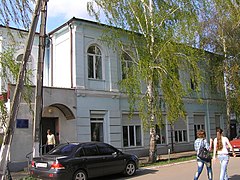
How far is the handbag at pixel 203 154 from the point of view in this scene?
973 centimetres

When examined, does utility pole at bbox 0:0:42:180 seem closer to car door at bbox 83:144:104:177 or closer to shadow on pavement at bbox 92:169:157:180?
car door at bbox 83:144:104:177

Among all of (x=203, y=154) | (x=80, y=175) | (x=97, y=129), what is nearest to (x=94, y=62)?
(x=97, y=129)

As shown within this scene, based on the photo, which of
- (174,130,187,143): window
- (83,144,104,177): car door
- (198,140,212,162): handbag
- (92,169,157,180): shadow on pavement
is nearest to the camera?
(198,140,212,162): handbag

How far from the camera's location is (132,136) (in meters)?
21.7

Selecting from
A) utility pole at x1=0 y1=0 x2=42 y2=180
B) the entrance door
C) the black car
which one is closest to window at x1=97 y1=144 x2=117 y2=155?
the black car

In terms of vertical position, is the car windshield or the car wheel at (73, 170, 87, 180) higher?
the car windshield

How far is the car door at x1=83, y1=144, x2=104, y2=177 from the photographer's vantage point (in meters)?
11.4

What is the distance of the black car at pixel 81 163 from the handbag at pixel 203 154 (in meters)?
3.75

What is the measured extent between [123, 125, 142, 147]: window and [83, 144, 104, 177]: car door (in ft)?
30.3

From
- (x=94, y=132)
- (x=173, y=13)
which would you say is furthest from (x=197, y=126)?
(x=173, y=13)

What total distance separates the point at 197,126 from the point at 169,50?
41.5 feet

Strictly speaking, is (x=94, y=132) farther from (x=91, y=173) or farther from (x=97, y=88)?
(x=91, y=173)

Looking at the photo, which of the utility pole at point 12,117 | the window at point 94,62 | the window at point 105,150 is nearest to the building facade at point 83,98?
the window at point 94,62

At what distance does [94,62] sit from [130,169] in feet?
29.8
